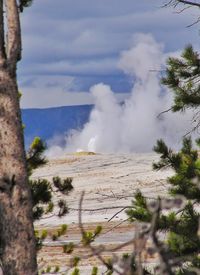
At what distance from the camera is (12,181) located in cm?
615

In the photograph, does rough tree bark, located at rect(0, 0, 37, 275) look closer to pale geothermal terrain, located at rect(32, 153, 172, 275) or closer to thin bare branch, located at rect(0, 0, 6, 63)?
thin bare branch, located at rect(0, 0, 6, 63)

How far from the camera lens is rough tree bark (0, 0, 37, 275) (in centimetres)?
614

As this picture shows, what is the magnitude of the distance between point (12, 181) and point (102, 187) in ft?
99.9

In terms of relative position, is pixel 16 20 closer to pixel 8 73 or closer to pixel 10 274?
pixel 8 73

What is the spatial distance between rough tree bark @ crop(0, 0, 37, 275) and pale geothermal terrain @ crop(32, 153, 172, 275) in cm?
1205

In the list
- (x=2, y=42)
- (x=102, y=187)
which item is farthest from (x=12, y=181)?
(x=102, y=187)

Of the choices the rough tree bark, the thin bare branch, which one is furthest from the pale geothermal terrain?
the thin bare branch

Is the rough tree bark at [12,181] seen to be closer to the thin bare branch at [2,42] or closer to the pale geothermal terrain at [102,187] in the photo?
the thin bare branch at [2,42]

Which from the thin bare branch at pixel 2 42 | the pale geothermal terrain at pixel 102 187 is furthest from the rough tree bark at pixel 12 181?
the pale geothermal terrain at pixel 102 187

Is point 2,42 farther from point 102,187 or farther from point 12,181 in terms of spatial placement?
point 102,187

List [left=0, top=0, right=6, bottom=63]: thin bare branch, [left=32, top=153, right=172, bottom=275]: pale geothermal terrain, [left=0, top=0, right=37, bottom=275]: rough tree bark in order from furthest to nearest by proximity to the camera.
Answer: [left=32, top=153, right=172, bottom=275]: pale geothermal terrain
[left=0, top=0, right=6, bottom=63]: thin bare branch
[left=0, top=0, right=37, bottom=275]: rough tree bark

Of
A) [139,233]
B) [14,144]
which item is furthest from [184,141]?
[139,233]

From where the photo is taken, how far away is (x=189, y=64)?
891cm

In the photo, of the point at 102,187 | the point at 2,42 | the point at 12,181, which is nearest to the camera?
the point at 12,181
